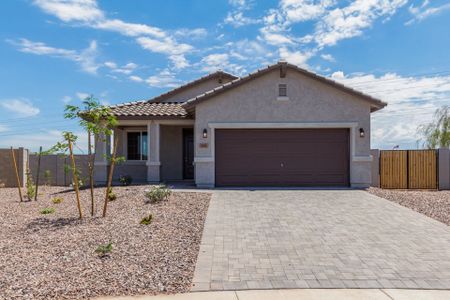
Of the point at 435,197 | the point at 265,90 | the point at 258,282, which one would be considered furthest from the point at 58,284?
the point at 435,197

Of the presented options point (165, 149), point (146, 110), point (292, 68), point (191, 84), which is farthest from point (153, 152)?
point (292, 68)

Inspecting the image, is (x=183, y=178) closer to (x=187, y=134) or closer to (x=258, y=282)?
(x=187, y=134)

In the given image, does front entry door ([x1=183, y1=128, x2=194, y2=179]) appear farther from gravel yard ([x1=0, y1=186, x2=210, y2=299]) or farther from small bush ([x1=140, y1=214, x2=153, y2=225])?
small bush ([x1=140, y1=214, x2=153, y2=225])

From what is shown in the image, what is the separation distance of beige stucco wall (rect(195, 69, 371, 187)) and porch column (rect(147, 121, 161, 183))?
229 cm

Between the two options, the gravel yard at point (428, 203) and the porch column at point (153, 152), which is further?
the porch column at point (153, 152)

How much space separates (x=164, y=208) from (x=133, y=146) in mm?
9082

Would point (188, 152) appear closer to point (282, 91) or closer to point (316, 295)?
point (282, 91)

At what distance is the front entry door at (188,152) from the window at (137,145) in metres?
2.05

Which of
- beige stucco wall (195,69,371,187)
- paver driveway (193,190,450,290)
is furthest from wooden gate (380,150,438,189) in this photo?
paver driveway (193,190,450,290)

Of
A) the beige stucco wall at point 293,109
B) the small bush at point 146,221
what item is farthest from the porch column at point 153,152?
the small bush at point 146,221

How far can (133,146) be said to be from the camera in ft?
59.4

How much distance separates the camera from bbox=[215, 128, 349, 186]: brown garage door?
47.9ft

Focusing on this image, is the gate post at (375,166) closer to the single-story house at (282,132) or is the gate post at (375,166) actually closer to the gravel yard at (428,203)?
the single-story house at (282,132)

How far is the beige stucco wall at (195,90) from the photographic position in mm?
19641
